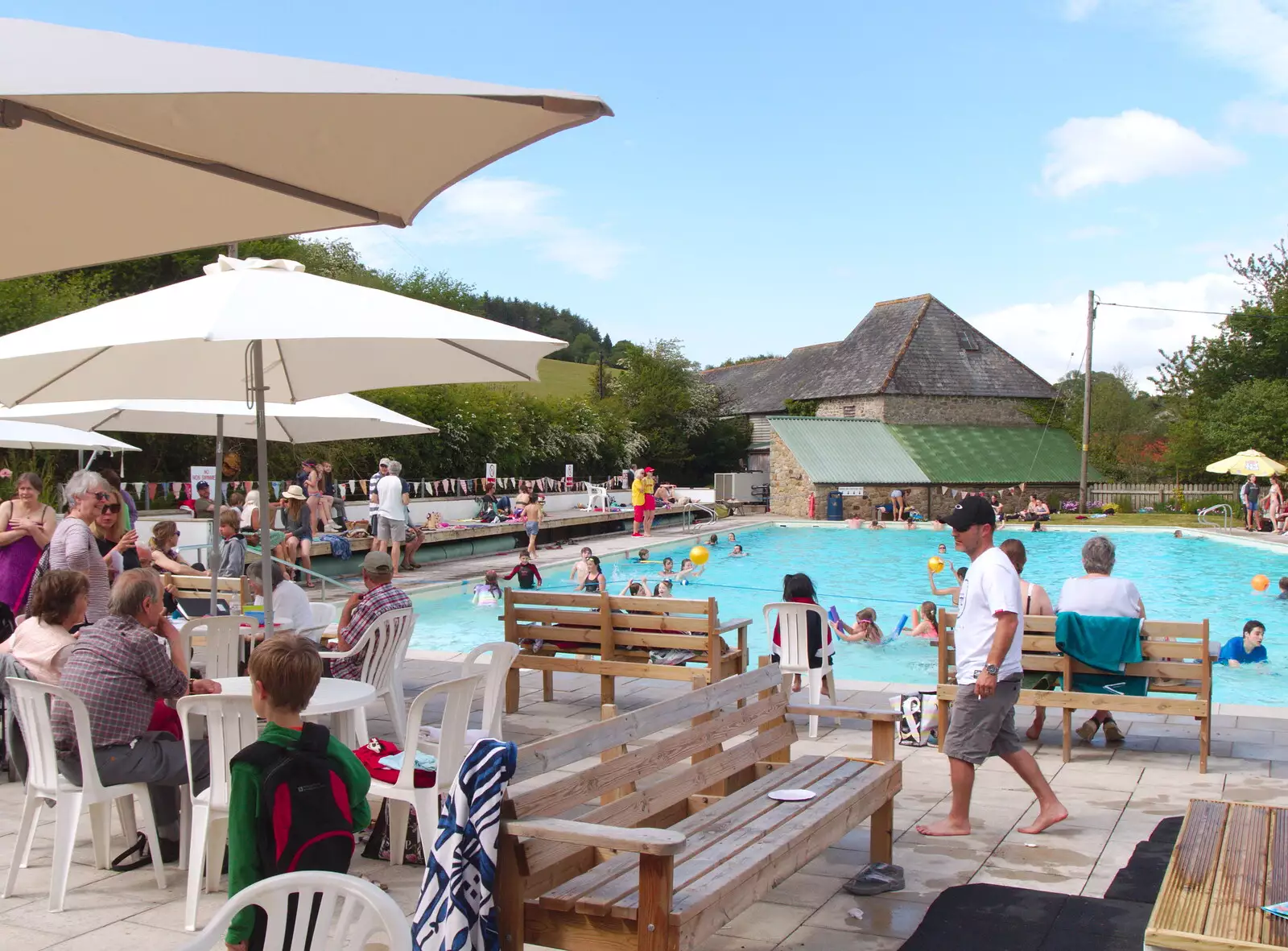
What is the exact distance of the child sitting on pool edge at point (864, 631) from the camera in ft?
41.6

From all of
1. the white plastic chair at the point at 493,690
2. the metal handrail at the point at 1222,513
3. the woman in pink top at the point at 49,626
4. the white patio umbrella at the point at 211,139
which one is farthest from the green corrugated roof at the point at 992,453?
the white patio umbrella at the point at 211,139

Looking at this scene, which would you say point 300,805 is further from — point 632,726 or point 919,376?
point 919,376

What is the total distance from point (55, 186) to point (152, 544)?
6.85 m

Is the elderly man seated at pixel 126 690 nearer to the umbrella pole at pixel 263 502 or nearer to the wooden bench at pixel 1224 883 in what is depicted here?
the umbrella pole at pixel 263 502

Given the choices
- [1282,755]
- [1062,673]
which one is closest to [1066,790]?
[1062,673]

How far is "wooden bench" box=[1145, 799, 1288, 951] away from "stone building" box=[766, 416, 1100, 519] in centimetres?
2937

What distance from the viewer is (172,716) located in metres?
4.79

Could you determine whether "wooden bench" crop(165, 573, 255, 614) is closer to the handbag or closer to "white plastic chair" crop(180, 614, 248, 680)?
"white plastic chair" crop(180, 614, 248, 680)

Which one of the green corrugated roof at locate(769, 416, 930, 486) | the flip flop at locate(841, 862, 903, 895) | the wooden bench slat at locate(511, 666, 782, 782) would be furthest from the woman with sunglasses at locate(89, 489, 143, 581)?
the green corrugated roof at locate(769, 416, 930, 486)

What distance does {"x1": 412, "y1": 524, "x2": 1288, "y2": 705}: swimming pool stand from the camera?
40.9 ft

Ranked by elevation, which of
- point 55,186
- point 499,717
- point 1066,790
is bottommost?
point 1066,790

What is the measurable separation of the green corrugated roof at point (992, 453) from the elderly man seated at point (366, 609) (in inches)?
1164

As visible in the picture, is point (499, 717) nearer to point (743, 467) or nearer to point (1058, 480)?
point (1058, 480)

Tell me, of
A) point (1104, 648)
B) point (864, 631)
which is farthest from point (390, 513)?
point (1104, 648)
